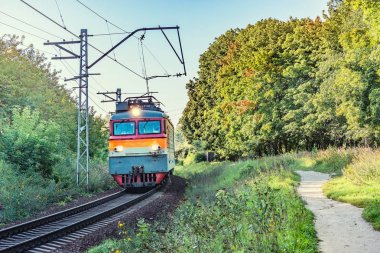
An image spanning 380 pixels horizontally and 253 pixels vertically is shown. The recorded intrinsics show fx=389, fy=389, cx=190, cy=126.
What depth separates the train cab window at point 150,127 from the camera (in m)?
18.2

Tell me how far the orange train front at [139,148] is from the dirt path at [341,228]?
8129 mm

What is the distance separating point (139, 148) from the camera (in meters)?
18.0

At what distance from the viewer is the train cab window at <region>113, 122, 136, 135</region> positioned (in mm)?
18328

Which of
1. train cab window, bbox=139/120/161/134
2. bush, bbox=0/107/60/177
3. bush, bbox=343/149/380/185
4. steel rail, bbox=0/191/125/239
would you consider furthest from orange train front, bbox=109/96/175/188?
bush, bbox=343/149/380/185

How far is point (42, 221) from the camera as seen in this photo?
37.1ft

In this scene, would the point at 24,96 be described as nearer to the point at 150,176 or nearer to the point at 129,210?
the point at 150,176

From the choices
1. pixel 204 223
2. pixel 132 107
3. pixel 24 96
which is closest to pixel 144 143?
pixel 132 107

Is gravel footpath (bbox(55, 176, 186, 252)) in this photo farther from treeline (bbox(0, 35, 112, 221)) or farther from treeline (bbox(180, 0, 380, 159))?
treeline (bbox(180, 0, 380, 159))

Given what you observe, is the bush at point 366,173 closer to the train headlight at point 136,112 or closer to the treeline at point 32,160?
the train headlight at point 136,112

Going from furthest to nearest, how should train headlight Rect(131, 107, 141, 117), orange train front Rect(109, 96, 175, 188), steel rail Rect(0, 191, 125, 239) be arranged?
train headlight Rect(131, 107, 141, 117)
orange train front Rect(109, 96, 175, 188)
steel rail Rect(0, 191, 125, 239)

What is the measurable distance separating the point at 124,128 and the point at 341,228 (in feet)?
41.8

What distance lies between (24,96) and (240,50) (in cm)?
2410

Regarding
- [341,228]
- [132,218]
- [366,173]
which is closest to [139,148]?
[132,218]

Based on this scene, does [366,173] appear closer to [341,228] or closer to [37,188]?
[341,228]
